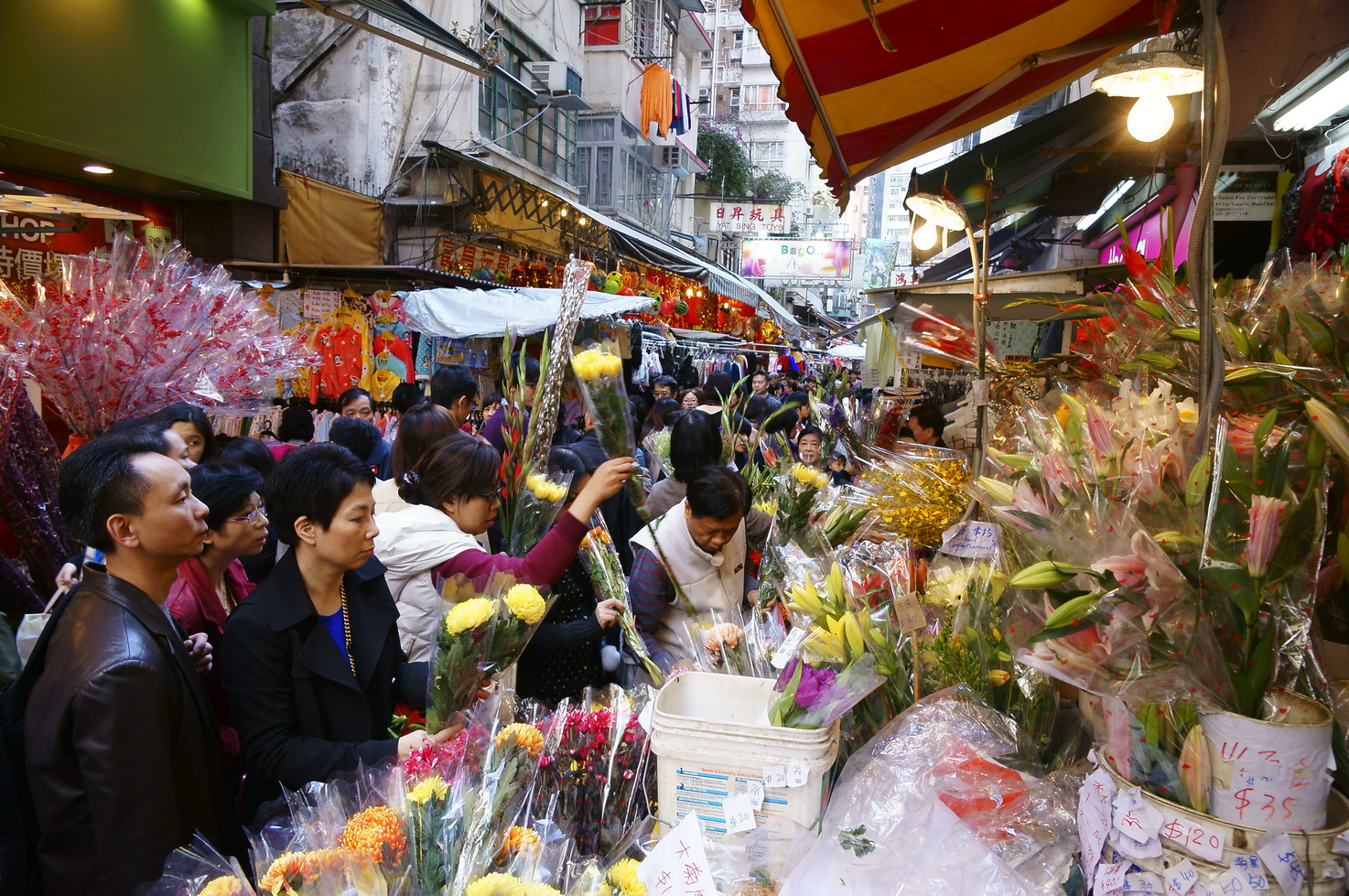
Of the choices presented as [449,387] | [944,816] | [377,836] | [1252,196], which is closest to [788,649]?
[944,816]

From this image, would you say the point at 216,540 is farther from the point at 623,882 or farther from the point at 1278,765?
the point at 1278,765

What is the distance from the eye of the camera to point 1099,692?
1.34 m

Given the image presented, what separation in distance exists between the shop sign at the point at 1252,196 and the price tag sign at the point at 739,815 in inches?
185

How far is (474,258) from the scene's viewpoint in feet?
36.7

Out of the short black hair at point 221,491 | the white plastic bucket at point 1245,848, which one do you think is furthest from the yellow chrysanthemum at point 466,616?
the white plastic bucket at point 1245,848

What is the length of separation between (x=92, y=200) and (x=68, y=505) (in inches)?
286

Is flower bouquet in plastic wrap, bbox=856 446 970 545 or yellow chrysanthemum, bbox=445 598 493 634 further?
flower bouquet in plastic wrap, bbox=856 446 970 545

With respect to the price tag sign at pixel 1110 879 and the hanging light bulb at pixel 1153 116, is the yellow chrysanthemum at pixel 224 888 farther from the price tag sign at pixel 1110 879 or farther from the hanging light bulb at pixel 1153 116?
the hanging light bulb at pixel 1153 116

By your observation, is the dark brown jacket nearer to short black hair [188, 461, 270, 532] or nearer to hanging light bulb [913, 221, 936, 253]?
short black hair [188, 461, 270, 532]

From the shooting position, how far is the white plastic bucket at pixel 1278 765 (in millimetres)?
1176

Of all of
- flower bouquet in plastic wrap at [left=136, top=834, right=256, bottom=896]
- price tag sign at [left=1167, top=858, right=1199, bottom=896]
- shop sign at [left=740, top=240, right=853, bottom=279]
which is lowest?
flower bouquet in plastic wrap at [left=136, top=834, right=256, bottom=896]

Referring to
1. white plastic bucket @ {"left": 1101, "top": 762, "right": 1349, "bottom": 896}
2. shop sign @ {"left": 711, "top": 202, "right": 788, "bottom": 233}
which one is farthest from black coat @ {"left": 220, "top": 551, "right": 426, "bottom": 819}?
shop sign @ {"left": 711, "top": 202, "right": 788, "bottom": 233}

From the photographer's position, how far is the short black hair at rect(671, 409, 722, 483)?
3664mm

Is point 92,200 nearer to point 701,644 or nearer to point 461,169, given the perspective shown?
point 461,169
